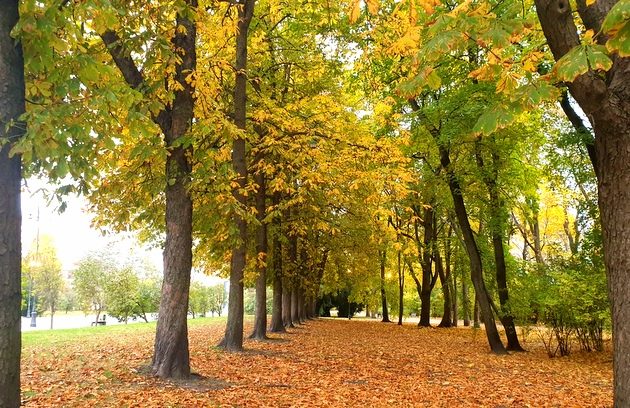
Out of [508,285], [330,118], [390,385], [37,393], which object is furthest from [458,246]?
[37,393]

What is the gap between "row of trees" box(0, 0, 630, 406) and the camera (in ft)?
12.1

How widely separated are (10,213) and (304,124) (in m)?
8.69

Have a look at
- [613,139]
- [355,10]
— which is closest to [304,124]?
[355,10]

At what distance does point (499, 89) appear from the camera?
3.91 m

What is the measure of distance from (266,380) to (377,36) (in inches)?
240

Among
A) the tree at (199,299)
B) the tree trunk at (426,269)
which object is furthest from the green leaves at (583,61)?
the tree at (199,299)

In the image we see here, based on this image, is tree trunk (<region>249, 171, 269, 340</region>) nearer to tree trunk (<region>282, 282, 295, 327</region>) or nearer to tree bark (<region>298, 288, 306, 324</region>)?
tree trunk (<region>282, 282, 295, 327</region>)

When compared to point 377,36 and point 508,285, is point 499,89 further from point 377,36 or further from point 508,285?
point 508,285

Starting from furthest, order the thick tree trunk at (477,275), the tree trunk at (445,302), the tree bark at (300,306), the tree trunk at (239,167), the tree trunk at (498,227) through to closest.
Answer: the tree trunk at (445,302), the tree bark at (300,306), the tree trunk at (498,227), the thick tree trunk at (477,275), the tree trunk at (239,167)

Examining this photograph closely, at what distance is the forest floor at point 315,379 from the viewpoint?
6.45 metres

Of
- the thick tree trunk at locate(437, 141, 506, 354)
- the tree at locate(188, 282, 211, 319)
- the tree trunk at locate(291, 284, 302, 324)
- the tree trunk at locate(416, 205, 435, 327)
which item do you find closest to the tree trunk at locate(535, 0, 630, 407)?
the thick tree trunk at locate(437, 141, 506, 354)

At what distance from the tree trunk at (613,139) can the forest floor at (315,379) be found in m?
3.50

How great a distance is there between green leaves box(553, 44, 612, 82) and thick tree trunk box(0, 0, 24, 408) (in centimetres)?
418

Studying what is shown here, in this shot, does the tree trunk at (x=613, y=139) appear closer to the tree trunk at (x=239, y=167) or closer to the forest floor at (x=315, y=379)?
the forest floor at (x=315, y=379)
